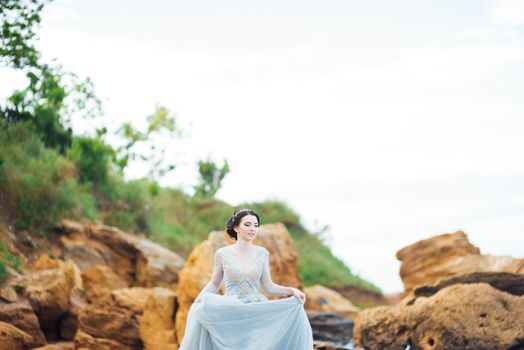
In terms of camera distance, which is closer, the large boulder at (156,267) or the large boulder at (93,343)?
the large boulder at (93,343)

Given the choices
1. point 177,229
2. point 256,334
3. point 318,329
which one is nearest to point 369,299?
point 177,229

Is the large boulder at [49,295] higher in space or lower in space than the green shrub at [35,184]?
lower

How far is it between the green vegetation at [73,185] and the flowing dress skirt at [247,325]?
8271 mm

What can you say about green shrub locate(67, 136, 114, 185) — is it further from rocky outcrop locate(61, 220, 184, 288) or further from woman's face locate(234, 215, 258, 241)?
woman's face locate(234, 215, 258, 241)

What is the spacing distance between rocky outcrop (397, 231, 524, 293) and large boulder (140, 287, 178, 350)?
174 inches

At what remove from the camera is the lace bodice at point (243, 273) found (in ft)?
21.5

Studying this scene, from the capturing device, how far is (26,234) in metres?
16.8

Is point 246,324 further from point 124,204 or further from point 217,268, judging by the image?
point 124,204

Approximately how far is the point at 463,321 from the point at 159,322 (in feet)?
17.3

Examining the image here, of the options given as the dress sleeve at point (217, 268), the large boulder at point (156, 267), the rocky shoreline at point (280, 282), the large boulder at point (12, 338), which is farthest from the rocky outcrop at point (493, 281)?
the large boulder at point (156, 267)

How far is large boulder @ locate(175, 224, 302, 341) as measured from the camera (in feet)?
37.7

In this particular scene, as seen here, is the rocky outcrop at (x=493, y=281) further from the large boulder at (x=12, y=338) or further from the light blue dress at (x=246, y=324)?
the large boulder at (x=12, y=338)

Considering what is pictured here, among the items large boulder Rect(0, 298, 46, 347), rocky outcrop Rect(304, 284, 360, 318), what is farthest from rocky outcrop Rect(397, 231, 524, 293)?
large boulder Rect(0, 298, 46, 347)

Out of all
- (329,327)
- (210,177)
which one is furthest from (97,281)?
(210,177)
